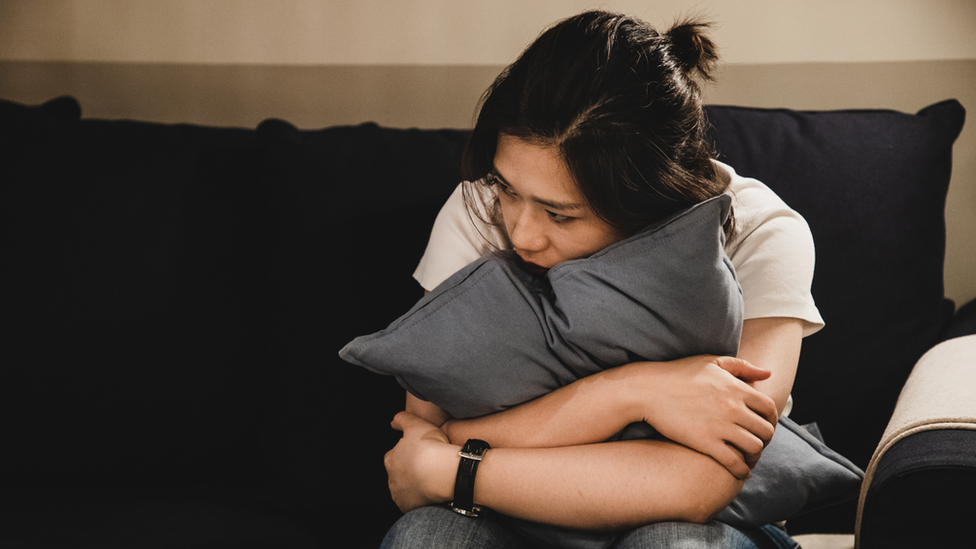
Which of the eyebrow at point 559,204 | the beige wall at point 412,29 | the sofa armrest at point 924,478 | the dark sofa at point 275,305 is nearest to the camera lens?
the sofa armrest at point 924,478

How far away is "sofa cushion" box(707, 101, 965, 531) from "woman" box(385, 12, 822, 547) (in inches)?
11.9

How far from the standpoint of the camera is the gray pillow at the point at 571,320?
74cm

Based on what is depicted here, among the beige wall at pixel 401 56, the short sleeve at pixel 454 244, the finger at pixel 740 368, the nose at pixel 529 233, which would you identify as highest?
the beige wall at pixel 401 56

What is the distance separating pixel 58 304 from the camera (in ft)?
3.60

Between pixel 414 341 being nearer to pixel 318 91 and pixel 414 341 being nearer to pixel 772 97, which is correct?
pixel 318 91

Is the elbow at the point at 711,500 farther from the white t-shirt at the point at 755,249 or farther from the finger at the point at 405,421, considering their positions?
the finger at the point at 405,421

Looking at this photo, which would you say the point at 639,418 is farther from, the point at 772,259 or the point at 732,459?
the point at 772,259

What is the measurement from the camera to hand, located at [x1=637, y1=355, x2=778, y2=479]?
0.73m

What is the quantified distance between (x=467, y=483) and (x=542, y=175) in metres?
0.41

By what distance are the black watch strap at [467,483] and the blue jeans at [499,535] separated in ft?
0.03

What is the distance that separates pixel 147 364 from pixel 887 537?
116cm

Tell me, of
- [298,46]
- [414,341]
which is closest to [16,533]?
[414,341]

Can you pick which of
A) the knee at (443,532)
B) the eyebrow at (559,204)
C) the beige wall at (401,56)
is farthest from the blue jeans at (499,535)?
the beige wall at (401,56)

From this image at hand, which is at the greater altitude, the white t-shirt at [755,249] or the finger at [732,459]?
the white t-shirt at [755,249]
